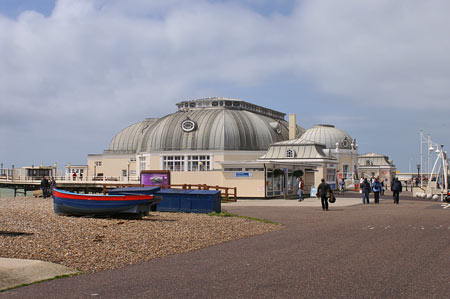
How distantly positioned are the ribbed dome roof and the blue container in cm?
4053

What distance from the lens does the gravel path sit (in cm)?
1265

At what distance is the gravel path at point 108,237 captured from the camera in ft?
41.5

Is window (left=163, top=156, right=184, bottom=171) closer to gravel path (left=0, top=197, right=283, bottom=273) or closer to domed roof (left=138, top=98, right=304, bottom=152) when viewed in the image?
domed roof (left=138, top=98, right=304, bottom=152)

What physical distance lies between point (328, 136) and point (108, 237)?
233ft

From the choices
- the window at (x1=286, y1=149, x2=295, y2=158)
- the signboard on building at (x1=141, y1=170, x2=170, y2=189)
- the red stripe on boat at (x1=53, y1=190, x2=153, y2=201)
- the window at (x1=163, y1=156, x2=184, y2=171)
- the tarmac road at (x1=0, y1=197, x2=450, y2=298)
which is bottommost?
the tarmac road at (x1=0, y1=197, x2=450, y2=298)

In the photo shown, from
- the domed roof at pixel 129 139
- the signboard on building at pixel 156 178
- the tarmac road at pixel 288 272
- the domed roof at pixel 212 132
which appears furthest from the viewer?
the domed roof at pixel 129 139

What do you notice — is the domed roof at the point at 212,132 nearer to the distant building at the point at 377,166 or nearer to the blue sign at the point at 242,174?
the blue sign at the point at 242,174

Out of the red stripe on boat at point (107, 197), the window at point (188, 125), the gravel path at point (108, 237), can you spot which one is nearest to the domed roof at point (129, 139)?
the window at point (188, 125)

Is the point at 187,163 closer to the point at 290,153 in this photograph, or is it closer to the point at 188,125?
the point at 188,125

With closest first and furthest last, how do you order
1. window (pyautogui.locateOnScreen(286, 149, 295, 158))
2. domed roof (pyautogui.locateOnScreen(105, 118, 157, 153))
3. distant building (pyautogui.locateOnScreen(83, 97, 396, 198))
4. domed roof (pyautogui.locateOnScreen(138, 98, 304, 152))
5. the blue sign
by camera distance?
1. the blue sign
2. distant building (pyautogui.locateOnScreen(83, 97, 396, 198))
3. window (pyautogui.locateOnScreen(286, 149, 295, 158))
4. domed roof (pyautogui.locateOnScreen(138, 98, 304, 152))
5. domed roof (pyautogui.locateOnScreen(105, 118, 157, 153))

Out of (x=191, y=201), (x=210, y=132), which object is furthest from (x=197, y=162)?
(x=191, y=201)

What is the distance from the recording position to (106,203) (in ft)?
71.8

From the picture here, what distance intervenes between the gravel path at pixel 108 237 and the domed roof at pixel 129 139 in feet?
217

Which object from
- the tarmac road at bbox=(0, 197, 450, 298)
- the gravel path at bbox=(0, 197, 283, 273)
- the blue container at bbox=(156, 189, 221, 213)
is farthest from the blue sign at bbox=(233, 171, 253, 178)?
the tarmac road at bbox=(0, 197, 450, 298)
